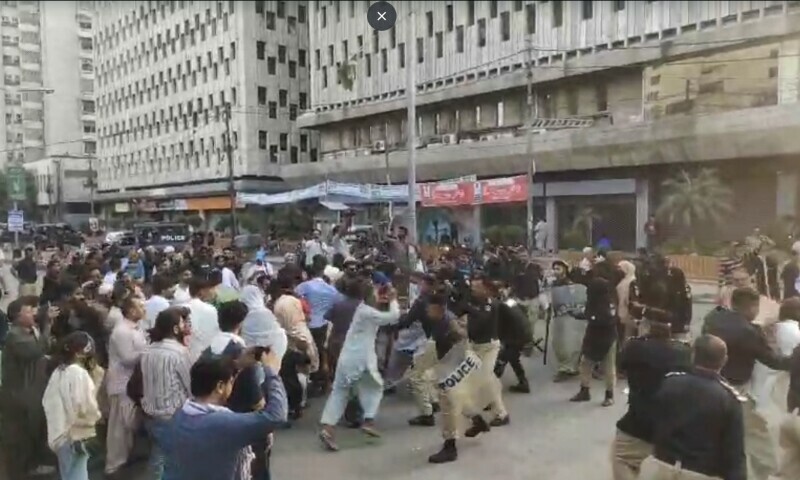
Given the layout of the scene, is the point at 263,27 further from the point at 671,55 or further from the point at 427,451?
the point at 427,451

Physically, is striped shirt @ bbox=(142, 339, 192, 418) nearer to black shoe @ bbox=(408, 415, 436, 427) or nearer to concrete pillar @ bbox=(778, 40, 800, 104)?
black shoe @ bbox=(408, 415, 436, 427)

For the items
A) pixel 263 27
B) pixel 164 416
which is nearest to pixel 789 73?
pixel 164 416

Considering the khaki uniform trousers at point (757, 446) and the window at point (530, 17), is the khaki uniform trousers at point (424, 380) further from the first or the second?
the window at point (530, 17)

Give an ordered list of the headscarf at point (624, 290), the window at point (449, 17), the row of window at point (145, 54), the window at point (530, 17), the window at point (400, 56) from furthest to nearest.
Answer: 1. the row of window at point (145, 54)
2. the window at point (400, 56)
3. the window at point (449, 17)
4. the window at point (530, 17)
5. the headscarf at point (624, 290)

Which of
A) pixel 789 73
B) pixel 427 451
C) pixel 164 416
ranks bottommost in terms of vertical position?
pixel 427 451

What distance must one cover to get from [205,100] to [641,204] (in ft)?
124

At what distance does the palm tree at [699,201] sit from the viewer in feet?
81.9

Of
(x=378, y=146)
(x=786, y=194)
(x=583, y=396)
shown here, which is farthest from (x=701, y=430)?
(x=378, y=146)

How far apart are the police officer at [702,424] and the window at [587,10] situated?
99.5 ft

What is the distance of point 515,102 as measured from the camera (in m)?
34.9

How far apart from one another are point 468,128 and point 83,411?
3368cm

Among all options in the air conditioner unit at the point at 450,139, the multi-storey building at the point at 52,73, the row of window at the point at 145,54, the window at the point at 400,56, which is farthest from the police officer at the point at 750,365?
the multi-storey building at the point at 52,73

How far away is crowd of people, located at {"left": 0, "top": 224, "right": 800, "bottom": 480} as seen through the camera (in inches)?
138

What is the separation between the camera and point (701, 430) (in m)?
3.51
